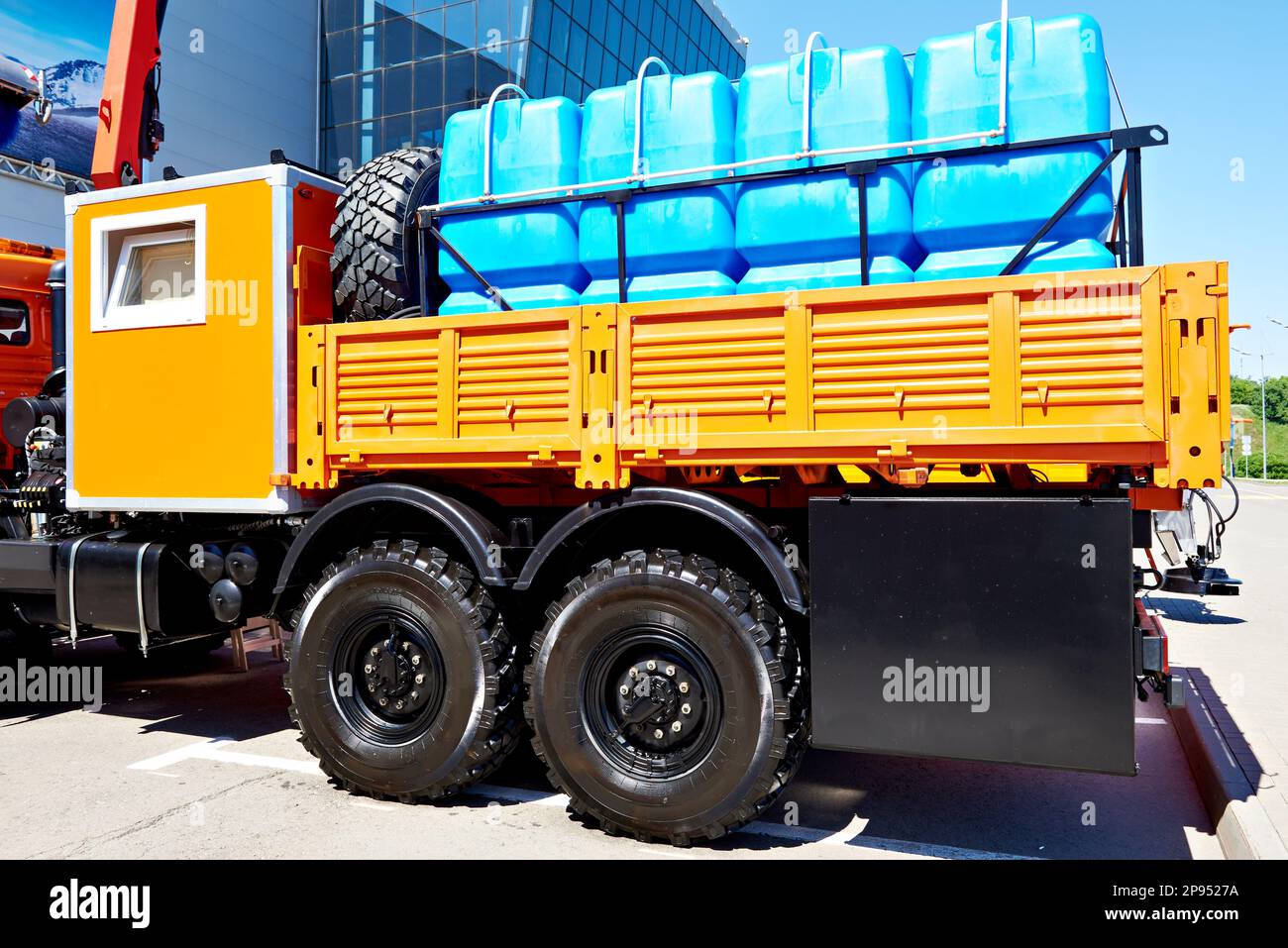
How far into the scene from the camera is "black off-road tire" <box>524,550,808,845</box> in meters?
3.86

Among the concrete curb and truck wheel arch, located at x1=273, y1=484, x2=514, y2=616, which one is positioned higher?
truck wheel arch, located at x1=273, y1=484, x2=514, y2=616

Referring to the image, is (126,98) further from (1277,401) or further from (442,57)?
(1277,401)

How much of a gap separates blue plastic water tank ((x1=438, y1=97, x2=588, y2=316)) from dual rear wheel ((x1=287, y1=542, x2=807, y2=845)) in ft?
4.47

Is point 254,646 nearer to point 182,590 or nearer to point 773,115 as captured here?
point 182,590

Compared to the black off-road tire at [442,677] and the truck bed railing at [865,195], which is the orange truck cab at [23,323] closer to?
the black off-road tire at [442,677]

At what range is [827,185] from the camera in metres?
4.07

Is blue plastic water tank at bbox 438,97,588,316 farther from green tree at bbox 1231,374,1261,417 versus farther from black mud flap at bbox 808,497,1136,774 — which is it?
green tree at bbox 1231,374,1261,417

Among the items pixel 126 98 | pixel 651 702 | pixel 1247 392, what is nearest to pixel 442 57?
pixel 126 98

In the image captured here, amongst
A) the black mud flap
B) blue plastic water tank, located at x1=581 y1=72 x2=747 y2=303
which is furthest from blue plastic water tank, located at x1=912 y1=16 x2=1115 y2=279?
the black mud flap

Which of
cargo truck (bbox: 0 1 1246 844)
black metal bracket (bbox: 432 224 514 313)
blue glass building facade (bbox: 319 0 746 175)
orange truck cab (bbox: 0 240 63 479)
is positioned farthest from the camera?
blue glass building facade (bbox: 319 0 746 175)

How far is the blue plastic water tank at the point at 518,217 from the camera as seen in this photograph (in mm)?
4582

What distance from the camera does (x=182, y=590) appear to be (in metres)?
5.32

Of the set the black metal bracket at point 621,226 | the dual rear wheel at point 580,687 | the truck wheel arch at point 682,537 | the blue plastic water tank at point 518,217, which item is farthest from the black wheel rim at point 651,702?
the blue plastic water tank at point 518,217

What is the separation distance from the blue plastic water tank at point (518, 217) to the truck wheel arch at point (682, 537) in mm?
1083
